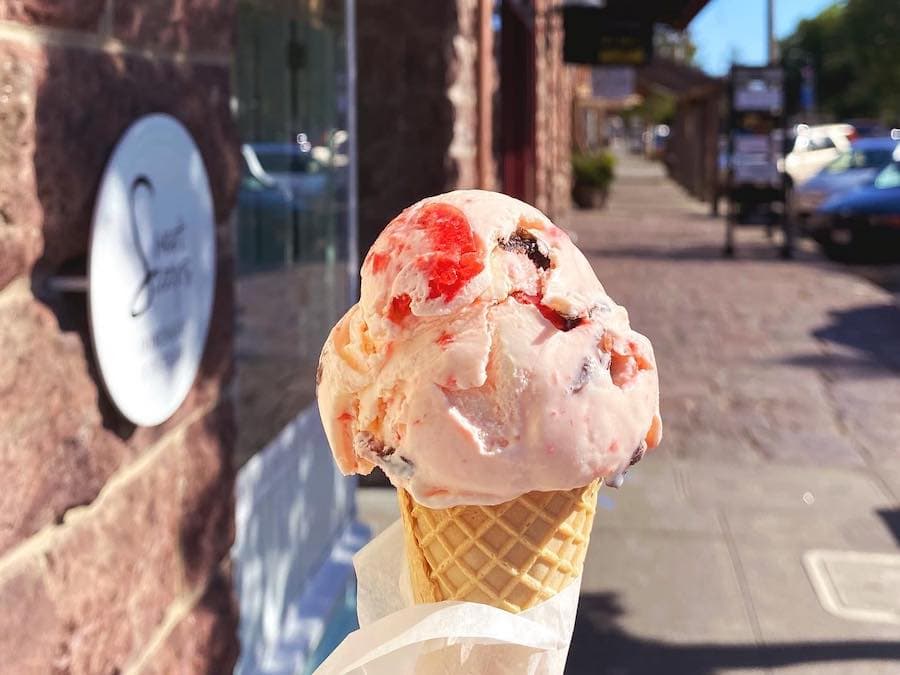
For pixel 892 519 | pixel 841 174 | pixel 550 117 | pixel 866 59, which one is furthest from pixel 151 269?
pixel 866 59

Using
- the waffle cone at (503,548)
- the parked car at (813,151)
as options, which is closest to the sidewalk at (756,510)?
the waffle cone at (503,548)

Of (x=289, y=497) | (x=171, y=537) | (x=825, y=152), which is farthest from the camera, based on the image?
(x=825, y=152)

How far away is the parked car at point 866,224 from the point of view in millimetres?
17094

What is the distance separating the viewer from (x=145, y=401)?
2326mm

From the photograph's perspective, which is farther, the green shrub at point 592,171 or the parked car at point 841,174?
the green shrub at point 592,171

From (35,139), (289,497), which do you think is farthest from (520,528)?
(289,497)

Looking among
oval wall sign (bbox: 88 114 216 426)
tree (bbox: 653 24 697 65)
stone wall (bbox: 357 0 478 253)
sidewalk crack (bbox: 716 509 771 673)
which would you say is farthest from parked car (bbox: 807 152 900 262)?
tree (bbox: 653 24 697 65)

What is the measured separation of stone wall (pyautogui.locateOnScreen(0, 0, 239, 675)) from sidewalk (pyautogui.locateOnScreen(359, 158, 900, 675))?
1148 millimetres

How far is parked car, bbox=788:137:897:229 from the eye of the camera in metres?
20.8

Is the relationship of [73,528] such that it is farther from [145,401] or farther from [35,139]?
[35,139]

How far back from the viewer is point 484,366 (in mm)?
1366

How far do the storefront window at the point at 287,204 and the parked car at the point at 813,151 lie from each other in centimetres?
1965

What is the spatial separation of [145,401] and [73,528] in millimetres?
370

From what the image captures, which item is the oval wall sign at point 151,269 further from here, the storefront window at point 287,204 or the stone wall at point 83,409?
the storefront window at point 287,204
